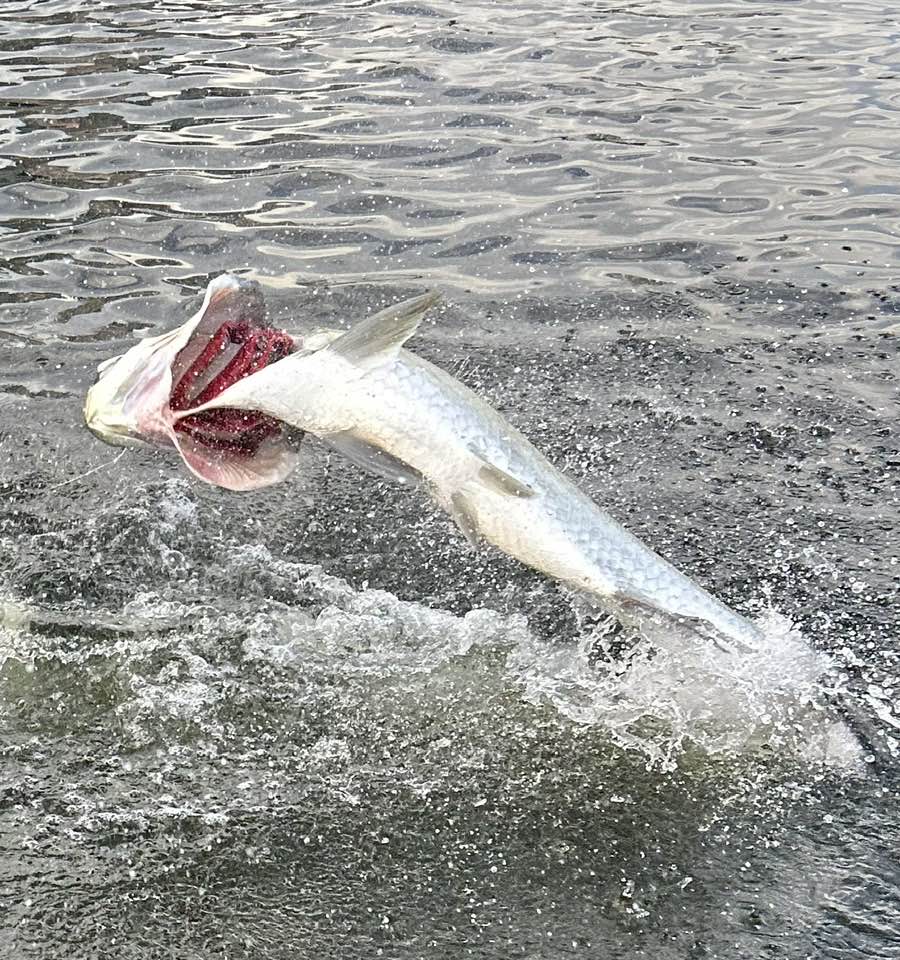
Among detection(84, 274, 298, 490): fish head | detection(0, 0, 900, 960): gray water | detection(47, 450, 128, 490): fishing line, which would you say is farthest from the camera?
detection(47, 450, 128, 490): fishing line

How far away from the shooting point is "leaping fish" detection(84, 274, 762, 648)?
13.5ft

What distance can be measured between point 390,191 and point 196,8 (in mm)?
5699

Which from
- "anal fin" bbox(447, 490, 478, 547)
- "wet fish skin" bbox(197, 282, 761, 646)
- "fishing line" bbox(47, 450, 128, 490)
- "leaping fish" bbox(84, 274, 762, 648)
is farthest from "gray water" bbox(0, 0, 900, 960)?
"anal fin" bbox(447, 490, 478, 547)

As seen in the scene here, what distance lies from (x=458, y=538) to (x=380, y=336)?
2577 millimetres

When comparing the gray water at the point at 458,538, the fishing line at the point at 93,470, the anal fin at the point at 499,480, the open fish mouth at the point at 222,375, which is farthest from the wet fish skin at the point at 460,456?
the fishing line at the point at 93,470

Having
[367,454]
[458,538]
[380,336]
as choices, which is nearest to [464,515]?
[367,454]

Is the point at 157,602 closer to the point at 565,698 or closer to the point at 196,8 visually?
the point at 565,698

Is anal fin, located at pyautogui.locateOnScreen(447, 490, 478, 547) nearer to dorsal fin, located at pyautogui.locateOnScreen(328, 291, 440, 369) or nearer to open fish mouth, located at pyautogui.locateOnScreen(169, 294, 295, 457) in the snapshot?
dorsal fin, located at pyautogui.locateOnScreen(328, 291, 440, 369)

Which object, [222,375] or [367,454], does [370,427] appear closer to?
[367,454]

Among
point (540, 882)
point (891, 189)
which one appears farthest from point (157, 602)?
point (891, 189)

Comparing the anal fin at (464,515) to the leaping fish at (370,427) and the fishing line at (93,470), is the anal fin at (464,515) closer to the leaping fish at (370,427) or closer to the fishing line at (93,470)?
the leaping fish at (370,427)

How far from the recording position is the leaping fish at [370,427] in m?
4.12

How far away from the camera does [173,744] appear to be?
512 centimetres

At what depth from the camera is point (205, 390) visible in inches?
168
